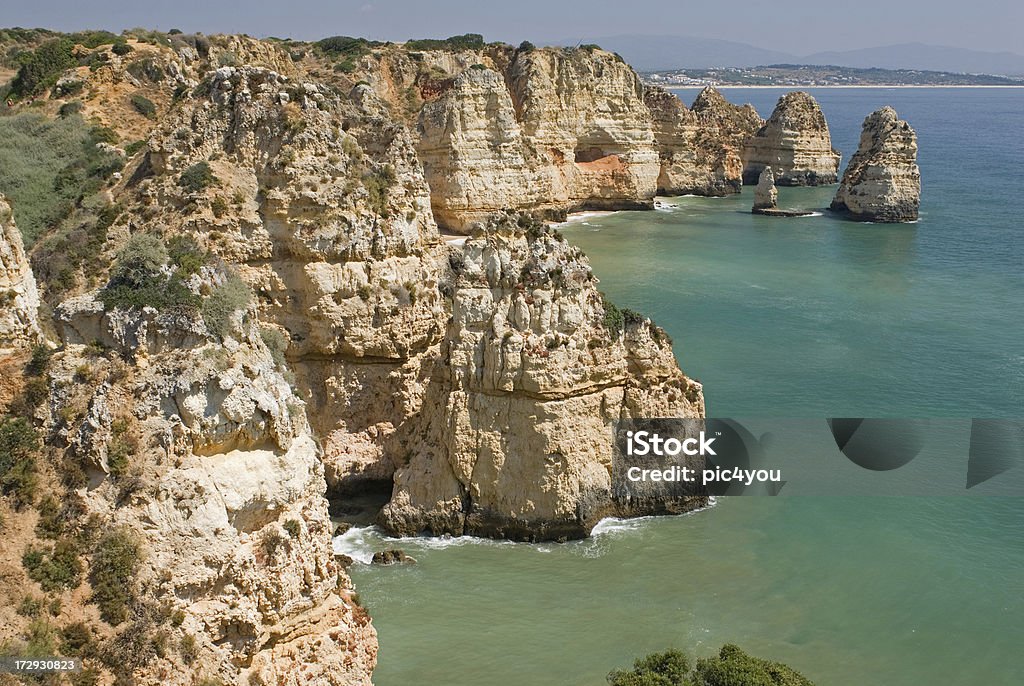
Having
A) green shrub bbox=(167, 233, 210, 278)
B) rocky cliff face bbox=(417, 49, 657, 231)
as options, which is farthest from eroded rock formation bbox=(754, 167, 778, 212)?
green shrub bbox=(167, 233, 210, 278)

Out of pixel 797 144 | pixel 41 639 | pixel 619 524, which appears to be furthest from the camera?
pixel 797 144

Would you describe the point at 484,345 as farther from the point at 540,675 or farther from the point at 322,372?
the point at 540,675

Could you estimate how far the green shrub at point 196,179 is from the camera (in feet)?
77.5

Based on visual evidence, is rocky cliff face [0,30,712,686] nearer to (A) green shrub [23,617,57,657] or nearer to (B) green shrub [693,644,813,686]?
(A) green shrub [23,617,57,657]

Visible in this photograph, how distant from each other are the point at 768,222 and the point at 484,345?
5607 cm

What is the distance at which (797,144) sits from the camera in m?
96.3

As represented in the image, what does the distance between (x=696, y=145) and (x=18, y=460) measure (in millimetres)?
85902

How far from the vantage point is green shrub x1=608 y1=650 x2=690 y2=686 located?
16.1 m

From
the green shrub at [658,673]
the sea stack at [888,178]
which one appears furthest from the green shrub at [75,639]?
the sea stack at [888,178]

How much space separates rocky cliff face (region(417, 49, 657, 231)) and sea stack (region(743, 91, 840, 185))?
19960 mm

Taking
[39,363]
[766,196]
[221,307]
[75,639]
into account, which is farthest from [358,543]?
[766,196]

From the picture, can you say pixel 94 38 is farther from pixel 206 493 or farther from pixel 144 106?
pixel 206 493

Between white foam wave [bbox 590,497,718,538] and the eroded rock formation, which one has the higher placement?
the eroded rock formation

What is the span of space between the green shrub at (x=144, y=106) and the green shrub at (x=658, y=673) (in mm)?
24791
